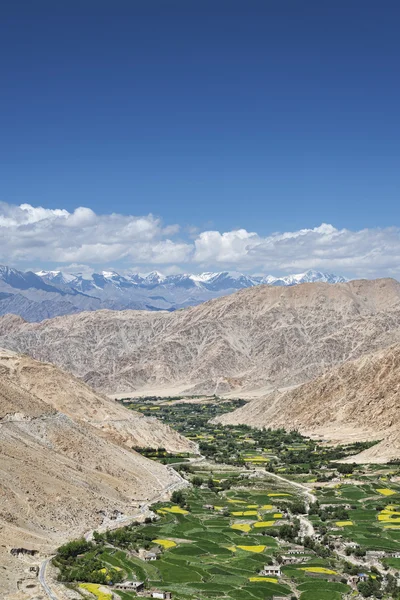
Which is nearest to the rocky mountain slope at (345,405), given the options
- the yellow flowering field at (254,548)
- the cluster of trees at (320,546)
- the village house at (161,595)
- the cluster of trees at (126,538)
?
the cluster of trees at (320,546)

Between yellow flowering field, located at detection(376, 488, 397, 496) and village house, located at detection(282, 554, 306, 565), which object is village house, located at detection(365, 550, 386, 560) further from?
yellow flowering field, located at detection(376, 488, 397, 496)

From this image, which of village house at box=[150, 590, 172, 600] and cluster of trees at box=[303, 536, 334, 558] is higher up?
village house at box=[150, 590, 172, 600]

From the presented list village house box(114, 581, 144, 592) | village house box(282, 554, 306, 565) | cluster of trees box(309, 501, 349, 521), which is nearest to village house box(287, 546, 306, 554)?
village house box(282, 554, 306, 565)

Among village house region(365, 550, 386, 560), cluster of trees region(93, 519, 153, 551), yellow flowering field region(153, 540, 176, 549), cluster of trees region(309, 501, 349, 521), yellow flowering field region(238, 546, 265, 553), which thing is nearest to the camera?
village house region(365, 550, 386, 560)

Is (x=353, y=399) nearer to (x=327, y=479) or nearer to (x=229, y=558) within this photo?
(x=327, y=479)

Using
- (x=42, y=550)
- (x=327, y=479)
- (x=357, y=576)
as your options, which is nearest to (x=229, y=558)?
(x=357, y=576)

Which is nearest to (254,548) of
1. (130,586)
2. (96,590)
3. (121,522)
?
(121,522)
